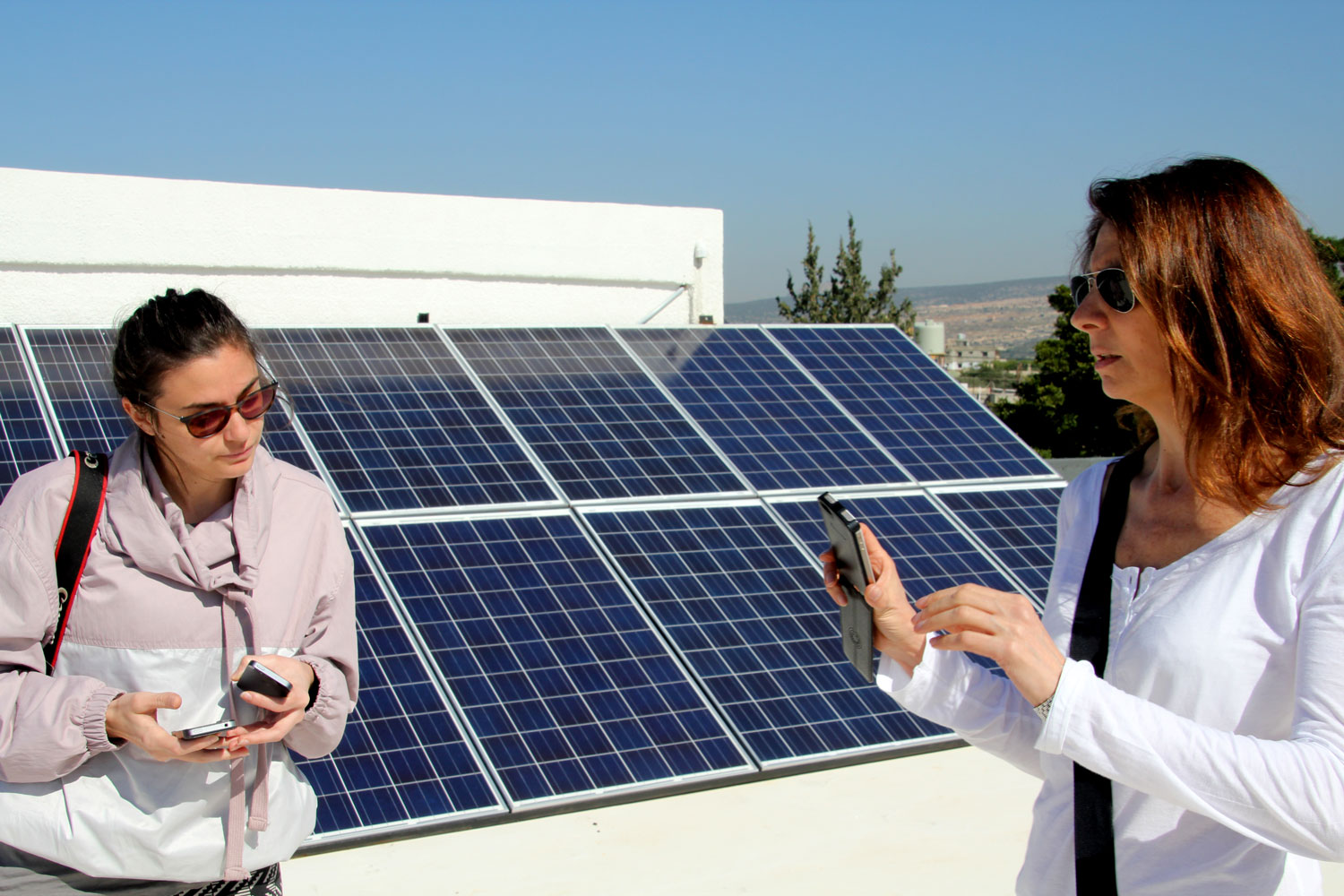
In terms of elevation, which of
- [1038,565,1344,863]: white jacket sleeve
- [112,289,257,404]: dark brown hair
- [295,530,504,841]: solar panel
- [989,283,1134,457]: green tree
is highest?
[112,289,257,404]: dark brown hair

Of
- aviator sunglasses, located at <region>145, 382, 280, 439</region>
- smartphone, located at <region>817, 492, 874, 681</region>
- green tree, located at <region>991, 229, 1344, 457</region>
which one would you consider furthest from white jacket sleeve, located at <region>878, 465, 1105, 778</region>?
green tree, located at <region>991, 229, 1344, 457</region>

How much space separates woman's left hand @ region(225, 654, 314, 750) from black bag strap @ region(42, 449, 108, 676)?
0.44 m

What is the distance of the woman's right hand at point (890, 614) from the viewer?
2875 mm

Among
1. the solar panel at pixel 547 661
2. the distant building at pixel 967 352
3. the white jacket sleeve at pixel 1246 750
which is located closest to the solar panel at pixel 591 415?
the solar panel at pixel 547 661

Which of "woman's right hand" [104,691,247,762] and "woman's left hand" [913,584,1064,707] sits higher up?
"woman's left hand" [913,584,1064,707]

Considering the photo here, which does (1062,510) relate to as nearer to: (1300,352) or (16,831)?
(1300,352)

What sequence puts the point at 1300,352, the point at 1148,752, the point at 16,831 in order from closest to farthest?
the point at 1148,752
the point at 1300,352
the point at 16,831

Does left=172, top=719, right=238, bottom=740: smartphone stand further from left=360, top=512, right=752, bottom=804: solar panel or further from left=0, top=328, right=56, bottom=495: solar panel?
left=0, top=328, right=56, bottom=495: solar panel

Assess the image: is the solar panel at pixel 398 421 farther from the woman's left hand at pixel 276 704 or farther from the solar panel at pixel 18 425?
the woman's left hand at pixel 276 704

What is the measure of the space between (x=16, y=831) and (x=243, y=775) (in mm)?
527

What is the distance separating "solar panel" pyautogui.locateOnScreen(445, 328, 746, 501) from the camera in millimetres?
8391

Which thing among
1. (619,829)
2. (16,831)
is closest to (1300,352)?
(16,831)

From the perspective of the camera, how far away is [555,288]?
12.2 m

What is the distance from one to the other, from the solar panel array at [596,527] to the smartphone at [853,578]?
3.18 meters
